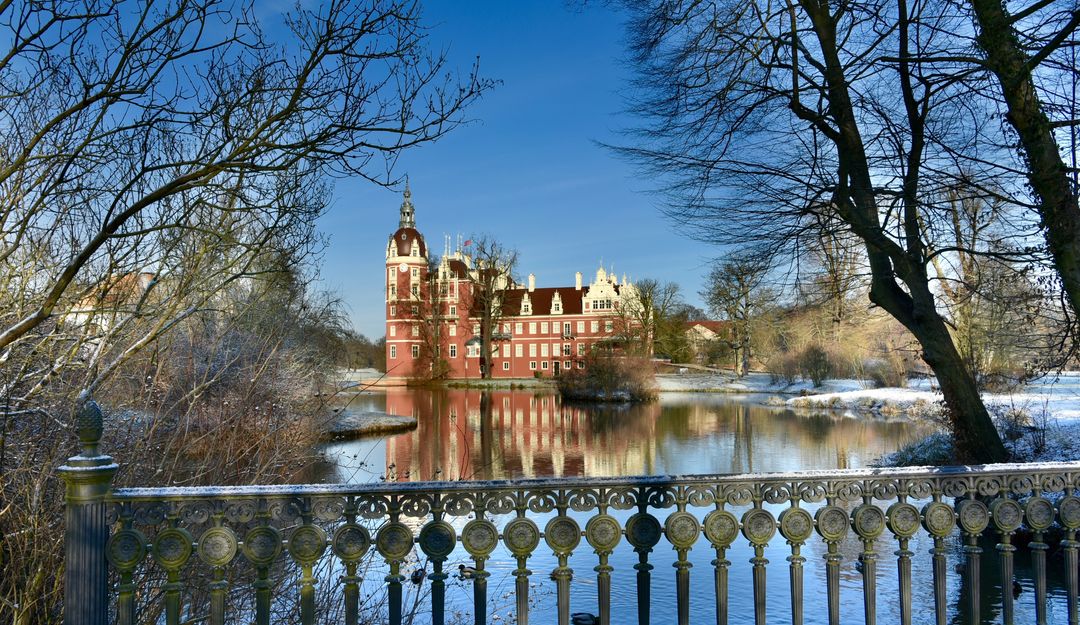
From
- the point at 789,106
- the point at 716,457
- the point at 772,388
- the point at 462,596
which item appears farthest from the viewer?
the point at 772,388

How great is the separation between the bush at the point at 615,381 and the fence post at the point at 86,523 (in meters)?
32.1

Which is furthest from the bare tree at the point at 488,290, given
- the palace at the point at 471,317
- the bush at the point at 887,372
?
the bush at the point at 887,372

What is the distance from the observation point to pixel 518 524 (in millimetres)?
2746

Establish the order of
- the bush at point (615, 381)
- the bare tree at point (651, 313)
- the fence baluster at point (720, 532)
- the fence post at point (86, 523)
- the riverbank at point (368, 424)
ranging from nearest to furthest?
1. the fence post at point (86, 523)
2. the fence baluster at point (720, 532)
3. the riverbank at point (368, 424)
4. the bush at point (615, 381)
5. the bare tree at point (651, 313)

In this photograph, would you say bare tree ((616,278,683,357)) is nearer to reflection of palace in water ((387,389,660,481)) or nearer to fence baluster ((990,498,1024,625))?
reflection of palace in water ((387,389,660,481))

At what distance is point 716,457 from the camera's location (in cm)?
1466

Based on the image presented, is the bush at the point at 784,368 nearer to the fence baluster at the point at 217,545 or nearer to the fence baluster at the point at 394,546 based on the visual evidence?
the fence baluster at the point at 394,546

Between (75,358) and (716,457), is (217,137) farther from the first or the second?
(716,457)

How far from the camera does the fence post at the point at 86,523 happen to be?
2.52m

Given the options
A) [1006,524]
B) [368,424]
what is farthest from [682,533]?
[368,424]

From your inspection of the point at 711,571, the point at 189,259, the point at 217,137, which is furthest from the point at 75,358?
the point at 711,571

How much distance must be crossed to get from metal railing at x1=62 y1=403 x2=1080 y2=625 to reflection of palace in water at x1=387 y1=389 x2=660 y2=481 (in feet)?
12.3

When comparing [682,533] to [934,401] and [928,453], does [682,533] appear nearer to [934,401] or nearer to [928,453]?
[928,453]

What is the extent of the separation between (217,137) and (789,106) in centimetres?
581
